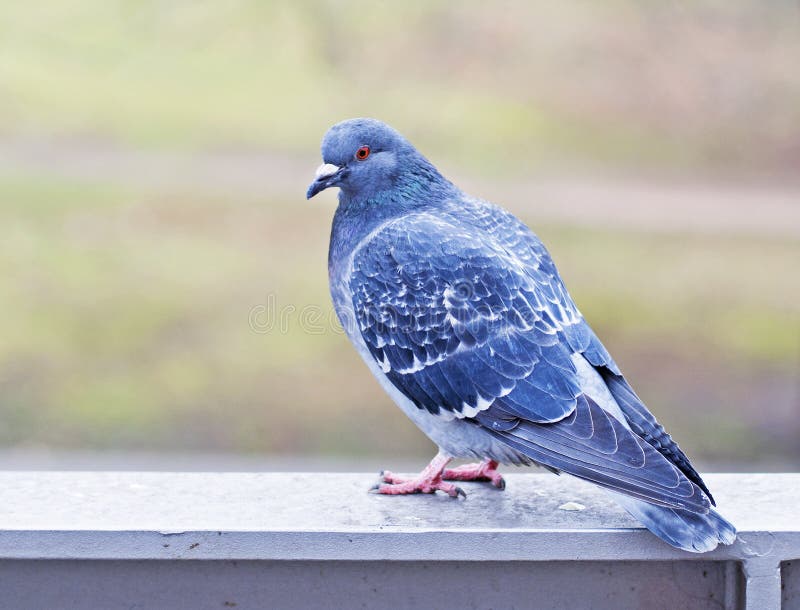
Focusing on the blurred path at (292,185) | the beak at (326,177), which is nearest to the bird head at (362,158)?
the beak at (326,177)

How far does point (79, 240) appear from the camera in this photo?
920cm

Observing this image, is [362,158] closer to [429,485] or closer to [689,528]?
[429,485]

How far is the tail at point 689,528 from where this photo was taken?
2.23 m

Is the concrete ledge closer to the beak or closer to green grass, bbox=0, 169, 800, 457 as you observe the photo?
the beak

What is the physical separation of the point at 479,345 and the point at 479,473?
51 centimetres

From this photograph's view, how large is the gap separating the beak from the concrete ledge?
0.85 meters

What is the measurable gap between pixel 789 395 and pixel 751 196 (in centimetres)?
220

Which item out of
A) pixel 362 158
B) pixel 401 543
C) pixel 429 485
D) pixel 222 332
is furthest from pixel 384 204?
pixel 222 332

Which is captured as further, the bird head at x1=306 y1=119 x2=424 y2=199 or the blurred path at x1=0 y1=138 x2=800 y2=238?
the blurred path at x1=0 y1=138 x2=800 y2=238

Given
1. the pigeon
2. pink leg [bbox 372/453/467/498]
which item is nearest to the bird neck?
the pigeon

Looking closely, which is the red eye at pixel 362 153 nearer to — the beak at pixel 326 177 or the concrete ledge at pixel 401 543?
the beak at pixel 326 177

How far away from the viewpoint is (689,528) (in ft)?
7.38

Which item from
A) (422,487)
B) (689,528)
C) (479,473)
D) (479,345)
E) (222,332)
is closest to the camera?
(689,528)

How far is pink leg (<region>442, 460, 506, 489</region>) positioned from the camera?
280cm
